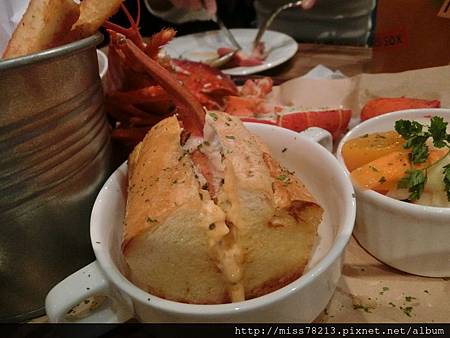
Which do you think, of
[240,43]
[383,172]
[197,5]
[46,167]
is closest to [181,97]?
[46,167]

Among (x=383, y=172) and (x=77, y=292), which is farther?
(x=383, y=172)

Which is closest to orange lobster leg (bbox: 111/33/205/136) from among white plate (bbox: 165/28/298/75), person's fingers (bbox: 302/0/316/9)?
white plate (bbox: 165/28/298/75)

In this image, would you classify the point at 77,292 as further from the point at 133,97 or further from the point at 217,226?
the point at 133,97

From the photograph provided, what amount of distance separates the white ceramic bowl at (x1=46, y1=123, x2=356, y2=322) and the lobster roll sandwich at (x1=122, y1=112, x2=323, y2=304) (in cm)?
4

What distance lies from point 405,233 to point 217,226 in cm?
38

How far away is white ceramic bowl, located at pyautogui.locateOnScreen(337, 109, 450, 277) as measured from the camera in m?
0.73

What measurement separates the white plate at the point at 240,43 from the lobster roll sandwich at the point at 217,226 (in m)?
1.06

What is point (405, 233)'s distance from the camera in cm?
76

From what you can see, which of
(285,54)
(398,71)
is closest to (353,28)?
(285,54)

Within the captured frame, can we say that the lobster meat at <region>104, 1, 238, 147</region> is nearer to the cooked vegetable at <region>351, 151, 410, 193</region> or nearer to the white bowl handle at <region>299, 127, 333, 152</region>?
the white bowl handle at <region>299, 127, 333, 152</region>

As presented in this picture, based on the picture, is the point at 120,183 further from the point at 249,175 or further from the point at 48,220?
the point at 249,175

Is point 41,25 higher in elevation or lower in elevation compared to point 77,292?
higher

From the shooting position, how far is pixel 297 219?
0.61 meters

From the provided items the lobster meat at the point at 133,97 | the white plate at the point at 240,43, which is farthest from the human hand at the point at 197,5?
the lobster meat at the point at 133,97
